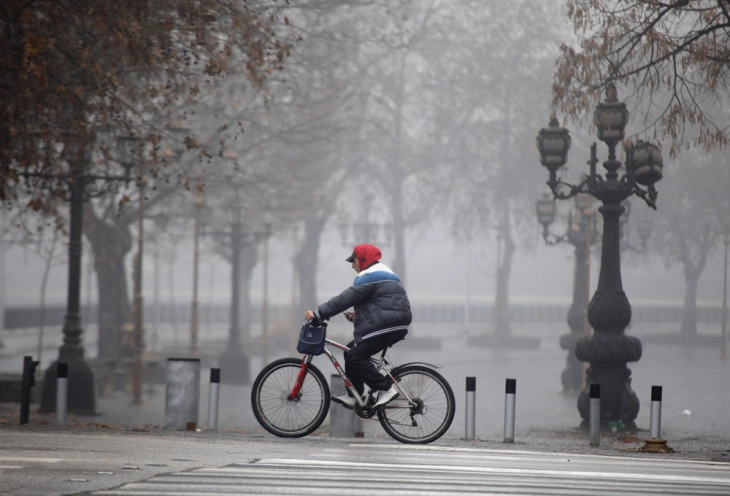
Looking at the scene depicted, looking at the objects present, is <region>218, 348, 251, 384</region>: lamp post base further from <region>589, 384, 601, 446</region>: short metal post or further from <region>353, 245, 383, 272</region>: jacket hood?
<region>353, 245, 383, 272</region>: jacket hood

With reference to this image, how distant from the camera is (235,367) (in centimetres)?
2533

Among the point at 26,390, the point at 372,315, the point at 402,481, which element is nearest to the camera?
the point at 402,481

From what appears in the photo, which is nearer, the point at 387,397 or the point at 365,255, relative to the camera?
the point at 387,397

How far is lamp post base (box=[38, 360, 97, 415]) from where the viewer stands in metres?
15.9

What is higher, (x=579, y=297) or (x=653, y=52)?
(x=653, y=52)

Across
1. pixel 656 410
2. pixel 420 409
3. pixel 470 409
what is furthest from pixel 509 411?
pixel 420 409

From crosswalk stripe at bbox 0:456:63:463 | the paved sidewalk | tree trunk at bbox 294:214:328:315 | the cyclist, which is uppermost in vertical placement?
tree trunk at bbox 294:214:328:315

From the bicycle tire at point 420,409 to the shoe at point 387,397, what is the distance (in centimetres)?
8

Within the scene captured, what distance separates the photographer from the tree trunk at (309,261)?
39062 millimetres

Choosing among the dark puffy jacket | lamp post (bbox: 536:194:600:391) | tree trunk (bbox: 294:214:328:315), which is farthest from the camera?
tree trunk (bbox: 294:214:328:315)

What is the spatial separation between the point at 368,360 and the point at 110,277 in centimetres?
1677

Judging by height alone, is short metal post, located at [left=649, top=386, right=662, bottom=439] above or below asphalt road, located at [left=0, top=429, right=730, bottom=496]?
above

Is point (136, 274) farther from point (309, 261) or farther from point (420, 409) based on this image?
point (309, 261)

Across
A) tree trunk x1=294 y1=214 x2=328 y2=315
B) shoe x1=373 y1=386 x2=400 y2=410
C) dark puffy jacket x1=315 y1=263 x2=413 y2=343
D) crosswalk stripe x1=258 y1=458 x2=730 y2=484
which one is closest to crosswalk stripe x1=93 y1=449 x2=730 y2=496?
crosswalk stripe x1=258 y1=458 x2=730 y2=484
